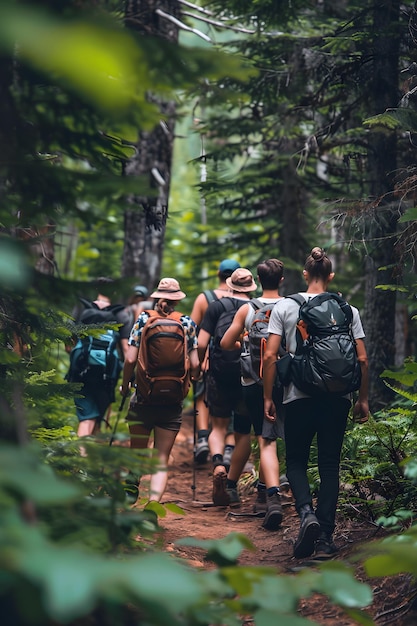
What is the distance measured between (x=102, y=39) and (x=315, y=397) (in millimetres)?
4524

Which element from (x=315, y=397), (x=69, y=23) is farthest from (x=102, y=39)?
(x=315, y=397)

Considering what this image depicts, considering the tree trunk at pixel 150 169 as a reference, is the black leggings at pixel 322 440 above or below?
below

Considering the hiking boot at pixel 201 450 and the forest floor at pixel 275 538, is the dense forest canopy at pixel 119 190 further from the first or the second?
the hiking boot at pixel 201 450

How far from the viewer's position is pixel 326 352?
5.77m

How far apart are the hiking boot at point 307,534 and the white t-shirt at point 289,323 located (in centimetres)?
86

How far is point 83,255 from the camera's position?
1984 cm

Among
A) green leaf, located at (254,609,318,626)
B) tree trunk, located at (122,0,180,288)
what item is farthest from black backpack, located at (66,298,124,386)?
green leaf, located at (254,609,318,626)

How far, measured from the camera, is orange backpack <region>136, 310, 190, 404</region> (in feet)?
22.9

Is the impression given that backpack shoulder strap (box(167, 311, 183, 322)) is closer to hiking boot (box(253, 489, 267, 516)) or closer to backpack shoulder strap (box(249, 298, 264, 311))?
backpack shoulder strap (box(249, 298, 264, 311))

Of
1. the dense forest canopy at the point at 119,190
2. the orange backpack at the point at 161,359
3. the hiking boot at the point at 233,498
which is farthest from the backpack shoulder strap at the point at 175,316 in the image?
the hiking boot at the point at 233,498

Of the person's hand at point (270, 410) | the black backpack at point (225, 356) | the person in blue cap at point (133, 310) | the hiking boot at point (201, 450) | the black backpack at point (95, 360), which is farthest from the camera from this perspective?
the hiking boot at point (201, 450)

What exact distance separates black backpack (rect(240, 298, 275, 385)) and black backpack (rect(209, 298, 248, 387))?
3.26ft

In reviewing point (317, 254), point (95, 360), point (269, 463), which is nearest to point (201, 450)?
point (95, 360)

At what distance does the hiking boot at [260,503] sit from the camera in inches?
310
